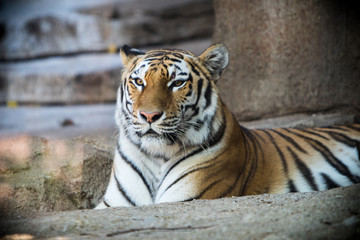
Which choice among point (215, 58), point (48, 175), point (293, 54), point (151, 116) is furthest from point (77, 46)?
point (151, 116)

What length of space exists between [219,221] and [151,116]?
1.02m

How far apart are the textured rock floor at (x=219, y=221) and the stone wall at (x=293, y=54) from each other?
2.46 metres

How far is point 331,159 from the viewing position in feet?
12.8

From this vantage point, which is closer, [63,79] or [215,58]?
[215,58]

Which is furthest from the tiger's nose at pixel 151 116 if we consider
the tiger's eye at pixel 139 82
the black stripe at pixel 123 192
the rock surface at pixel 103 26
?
the rock surface at pixel 103 26

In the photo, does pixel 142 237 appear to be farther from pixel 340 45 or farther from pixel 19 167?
pixel 340 45

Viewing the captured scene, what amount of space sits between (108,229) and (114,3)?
5791mm

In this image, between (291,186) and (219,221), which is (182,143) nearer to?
(291,186)

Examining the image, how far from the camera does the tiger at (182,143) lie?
308 centimetres

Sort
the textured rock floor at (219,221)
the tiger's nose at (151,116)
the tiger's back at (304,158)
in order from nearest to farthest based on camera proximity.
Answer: the textured rock floor at (219,221) < the tiger's nose at (151,116) < the tiger's back at (304,158)

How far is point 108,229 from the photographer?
2.10 meters

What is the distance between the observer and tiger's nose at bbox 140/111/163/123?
299 cm

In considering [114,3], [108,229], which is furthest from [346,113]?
[114,3]

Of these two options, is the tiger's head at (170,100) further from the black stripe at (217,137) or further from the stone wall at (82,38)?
the stone wall at (82,38)
